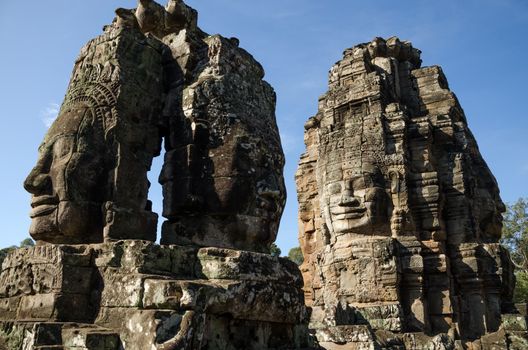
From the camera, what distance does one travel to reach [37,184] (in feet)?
13.6

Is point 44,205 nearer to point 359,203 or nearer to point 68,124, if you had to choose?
point 68,124

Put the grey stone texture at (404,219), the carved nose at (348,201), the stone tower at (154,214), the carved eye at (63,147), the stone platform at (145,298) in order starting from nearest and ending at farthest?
the stone platform at (145,298) < the stone tower at (154,214) < the carved eye at (63,147) < the grey stone texture at (404,219) < the carved nose at (348,201)

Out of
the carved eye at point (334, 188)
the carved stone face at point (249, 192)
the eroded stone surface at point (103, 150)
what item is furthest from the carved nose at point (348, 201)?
the eroded stone surface at point (103, 150)

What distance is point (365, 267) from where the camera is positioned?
11.7 meters

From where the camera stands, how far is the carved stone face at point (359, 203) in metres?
12.1

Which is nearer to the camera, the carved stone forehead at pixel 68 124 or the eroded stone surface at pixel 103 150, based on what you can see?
the eroded stone surface at pixel 103 150

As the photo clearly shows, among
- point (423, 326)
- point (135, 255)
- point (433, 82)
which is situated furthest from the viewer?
point (433, 82)

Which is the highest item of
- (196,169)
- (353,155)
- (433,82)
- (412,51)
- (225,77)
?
(412,51)

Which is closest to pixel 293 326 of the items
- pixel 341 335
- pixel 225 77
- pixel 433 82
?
pixel 225 77

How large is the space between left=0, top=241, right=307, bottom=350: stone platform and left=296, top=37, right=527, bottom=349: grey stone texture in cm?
702

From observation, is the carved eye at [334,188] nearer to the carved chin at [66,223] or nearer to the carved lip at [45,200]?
the carved chin at [66,223]

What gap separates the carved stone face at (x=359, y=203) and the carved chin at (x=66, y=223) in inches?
345

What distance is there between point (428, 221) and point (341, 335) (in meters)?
5.92

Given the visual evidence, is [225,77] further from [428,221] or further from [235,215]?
[428,221]
